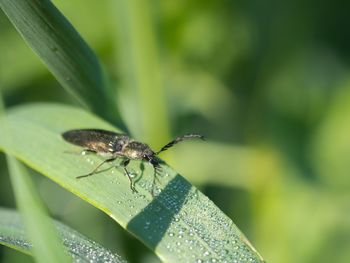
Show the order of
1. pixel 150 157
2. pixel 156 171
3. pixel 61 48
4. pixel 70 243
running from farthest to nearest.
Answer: pixel 150 157, pixel 156 171, pixel 61 48, pixel 70 243

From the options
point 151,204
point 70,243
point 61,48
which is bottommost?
point 70,243

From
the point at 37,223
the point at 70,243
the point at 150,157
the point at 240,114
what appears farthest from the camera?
the point at 240,114

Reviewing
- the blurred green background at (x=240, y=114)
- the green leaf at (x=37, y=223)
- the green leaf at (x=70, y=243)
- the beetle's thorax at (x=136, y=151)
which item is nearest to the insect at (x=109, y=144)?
the beetle's thorax at (x=136, y=151)

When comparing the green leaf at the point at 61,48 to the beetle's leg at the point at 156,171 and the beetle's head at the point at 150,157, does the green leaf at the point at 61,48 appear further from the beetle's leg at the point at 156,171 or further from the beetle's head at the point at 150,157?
the beetle's leg at the point at 156,171

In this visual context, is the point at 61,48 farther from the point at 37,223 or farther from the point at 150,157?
the point at 37,223

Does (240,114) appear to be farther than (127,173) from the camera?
Yes

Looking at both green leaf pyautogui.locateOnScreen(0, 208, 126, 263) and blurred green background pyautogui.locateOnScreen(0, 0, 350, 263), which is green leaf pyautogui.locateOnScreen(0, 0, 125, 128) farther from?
blurred green background pyautogui.locateOnScreen(0, 0, 350, 263)

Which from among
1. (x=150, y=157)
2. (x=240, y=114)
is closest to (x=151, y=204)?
(x=150, y=157)
